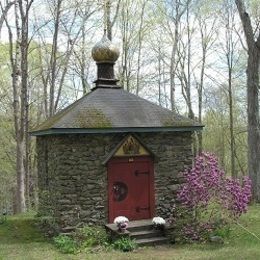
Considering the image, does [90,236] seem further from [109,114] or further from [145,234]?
[109,114]

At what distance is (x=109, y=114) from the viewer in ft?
38.8

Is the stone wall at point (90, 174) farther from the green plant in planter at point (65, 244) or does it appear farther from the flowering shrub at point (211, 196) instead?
the flowering shrub at point (211, 196)

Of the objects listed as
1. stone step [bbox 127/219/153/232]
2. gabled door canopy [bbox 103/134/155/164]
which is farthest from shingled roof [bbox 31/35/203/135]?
stone step [bbox 127/219/153/232]

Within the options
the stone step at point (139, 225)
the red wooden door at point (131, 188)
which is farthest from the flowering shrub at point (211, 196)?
the red wooden door at point (131, 188)

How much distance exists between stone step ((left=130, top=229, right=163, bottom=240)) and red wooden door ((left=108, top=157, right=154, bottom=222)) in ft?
2.15

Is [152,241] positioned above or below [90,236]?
below

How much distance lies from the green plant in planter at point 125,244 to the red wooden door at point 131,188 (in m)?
1.01

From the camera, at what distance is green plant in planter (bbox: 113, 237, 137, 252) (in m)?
10.4

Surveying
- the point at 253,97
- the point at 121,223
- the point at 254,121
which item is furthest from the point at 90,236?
the point at 253,97

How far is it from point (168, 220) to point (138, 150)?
1.87 meters

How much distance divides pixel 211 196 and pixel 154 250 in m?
1.81

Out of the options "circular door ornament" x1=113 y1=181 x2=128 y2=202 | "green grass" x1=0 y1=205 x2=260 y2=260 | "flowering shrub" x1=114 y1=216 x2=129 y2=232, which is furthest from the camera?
"circular door ornament" x1=113 y1=181 x2=128 y2=202

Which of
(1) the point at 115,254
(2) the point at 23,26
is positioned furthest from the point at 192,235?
(2) the point at 23,26

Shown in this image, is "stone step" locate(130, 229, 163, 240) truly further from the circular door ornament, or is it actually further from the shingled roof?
the shingled roof
